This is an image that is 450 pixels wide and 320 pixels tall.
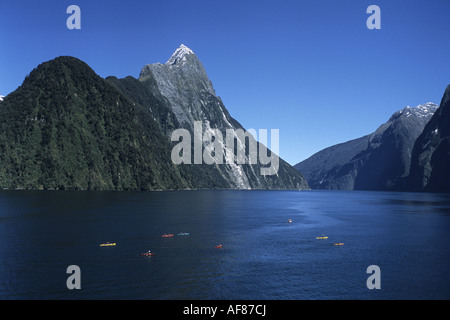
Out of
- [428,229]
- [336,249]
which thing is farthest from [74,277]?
[428,229]

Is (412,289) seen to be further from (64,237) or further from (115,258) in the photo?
(64,237)

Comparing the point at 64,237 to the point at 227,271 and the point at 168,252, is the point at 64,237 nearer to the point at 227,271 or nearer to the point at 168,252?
the point at 168,252

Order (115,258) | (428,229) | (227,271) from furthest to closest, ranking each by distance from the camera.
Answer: (428,229), (115,258), (227,271)

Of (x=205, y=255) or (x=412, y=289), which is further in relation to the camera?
(x=205, y=255)

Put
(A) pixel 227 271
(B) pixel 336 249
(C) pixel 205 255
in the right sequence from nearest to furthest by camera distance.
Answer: (A) pixel 227 271 < (C) pixel 205 255 < (B) pixel 336 249
